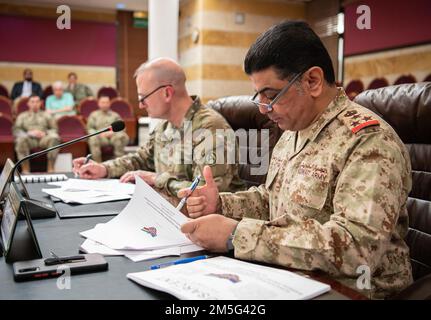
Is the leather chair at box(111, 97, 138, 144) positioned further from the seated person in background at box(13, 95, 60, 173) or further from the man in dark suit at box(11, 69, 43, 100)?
the man in dark suit at box(11, 69, 43, 100)

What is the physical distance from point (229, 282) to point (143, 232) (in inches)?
15.4

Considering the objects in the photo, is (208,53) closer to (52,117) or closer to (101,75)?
(52,117)

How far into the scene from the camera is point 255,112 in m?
2.14

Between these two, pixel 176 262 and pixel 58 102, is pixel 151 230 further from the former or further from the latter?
pixel 58 102

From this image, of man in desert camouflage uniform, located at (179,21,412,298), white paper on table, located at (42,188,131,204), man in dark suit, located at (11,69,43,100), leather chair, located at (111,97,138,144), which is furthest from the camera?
man in dark suit, located at (11,69,43,100)

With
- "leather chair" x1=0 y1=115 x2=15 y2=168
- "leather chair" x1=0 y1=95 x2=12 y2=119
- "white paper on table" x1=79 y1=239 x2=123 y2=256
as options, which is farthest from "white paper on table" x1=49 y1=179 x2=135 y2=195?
"leather chair" x1=0 y1=95 x2=12 y2=119

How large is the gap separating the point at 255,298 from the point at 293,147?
0.62 metres

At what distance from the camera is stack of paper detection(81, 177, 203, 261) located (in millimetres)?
1003

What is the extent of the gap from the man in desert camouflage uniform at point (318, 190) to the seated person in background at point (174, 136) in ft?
2.23

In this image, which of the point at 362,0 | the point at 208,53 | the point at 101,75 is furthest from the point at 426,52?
the point at 101,75

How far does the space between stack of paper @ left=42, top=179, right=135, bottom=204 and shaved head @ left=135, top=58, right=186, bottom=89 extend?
0.55 metres

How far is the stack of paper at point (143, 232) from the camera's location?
1003 millimetres

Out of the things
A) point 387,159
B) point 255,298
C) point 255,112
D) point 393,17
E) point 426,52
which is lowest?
point 255,298

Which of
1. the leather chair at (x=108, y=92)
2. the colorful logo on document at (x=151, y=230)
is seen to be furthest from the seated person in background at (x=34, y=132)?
the colorful logo on document at (x=151, y=230)
